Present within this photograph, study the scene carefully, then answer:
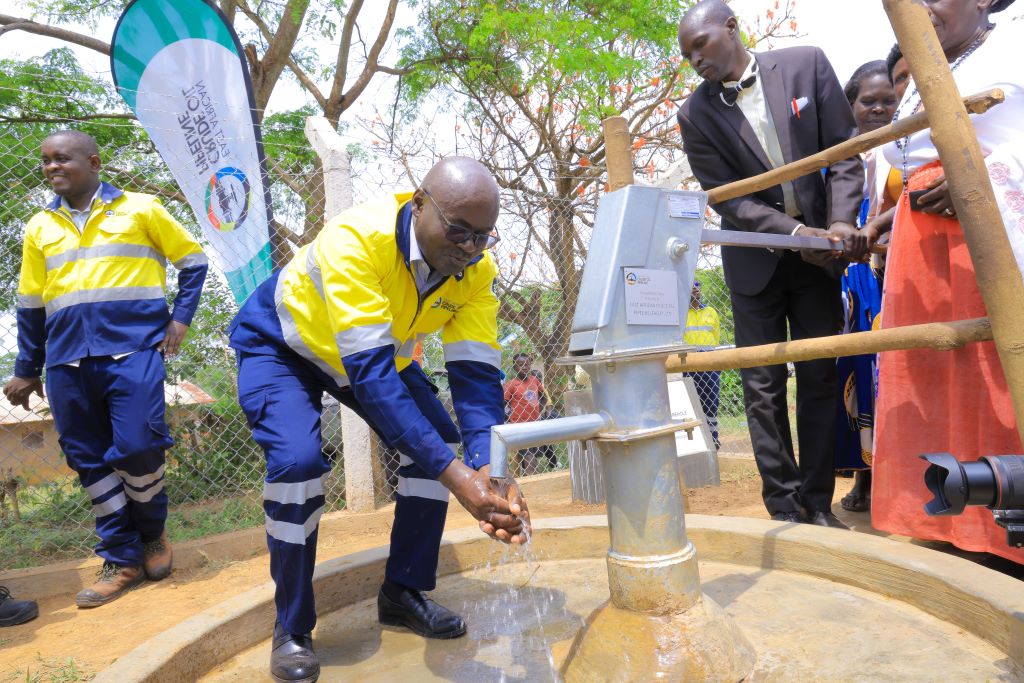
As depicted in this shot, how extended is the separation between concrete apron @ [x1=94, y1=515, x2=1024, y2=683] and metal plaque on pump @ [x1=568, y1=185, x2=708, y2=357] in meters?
0.71

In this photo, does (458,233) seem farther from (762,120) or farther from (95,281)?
(95,281)

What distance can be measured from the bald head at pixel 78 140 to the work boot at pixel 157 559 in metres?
1.88

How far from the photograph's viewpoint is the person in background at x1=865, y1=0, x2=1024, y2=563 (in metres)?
2.10

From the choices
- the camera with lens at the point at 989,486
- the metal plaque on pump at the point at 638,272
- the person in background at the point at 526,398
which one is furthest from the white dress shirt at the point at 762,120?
the person in background at the point at 526,398

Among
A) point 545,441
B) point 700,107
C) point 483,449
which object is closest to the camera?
point 545,441

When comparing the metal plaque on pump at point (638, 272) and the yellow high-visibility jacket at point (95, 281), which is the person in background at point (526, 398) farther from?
the metal plaque on pump at point (638, 272)

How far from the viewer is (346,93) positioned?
8812 mm

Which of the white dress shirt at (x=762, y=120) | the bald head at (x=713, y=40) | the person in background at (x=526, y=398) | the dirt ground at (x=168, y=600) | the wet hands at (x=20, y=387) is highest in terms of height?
the bald head at (x=713, y=40)

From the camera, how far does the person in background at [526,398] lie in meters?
5.88

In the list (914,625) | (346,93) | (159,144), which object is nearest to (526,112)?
(346,93)

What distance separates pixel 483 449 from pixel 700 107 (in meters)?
1.74

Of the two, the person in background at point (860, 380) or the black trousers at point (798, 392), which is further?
the person in background at point (860, 380)

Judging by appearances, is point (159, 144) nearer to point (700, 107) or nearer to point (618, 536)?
point (700, 107)

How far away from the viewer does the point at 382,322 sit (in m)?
1.97
